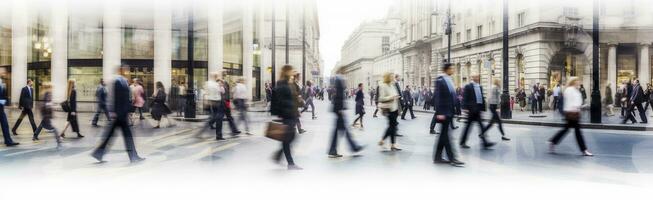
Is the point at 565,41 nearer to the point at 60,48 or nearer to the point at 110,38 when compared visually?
the point at 110,38

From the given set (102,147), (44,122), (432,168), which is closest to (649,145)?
(432,168)

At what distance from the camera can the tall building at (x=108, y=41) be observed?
26.5m

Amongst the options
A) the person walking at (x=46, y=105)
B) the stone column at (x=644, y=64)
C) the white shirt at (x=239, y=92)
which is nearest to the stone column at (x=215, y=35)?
the white shirt at (x=239, y=92)

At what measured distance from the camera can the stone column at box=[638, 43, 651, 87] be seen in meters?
31.5

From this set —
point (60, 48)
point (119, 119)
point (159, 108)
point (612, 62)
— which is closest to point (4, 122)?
point (119, 119)

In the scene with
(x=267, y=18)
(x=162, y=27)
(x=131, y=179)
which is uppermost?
(x=267, y=18)

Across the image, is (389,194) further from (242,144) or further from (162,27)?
(162,27)

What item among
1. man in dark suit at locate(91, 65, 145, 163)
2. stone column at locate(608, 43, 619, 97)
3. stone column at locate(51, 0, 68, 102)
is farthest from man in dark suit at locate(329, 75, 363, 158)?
stone column at locate(608, 43, 619, 97)

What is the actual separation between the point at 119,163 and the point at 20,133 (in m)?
6.86

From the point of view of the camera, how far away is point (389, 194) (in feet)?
18.7

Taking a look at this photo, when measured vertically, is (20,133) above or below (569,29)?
below

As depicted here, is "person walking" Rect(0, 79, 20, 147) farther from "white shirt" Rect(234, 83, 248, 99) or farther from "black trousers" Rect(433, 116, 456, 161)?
"black trousers" Rect(433, 116, 456, 161)

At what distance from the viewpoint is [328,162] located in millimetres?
8086

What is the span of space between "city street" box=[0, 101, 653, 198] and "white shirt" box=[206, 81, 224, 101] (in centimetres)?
125
